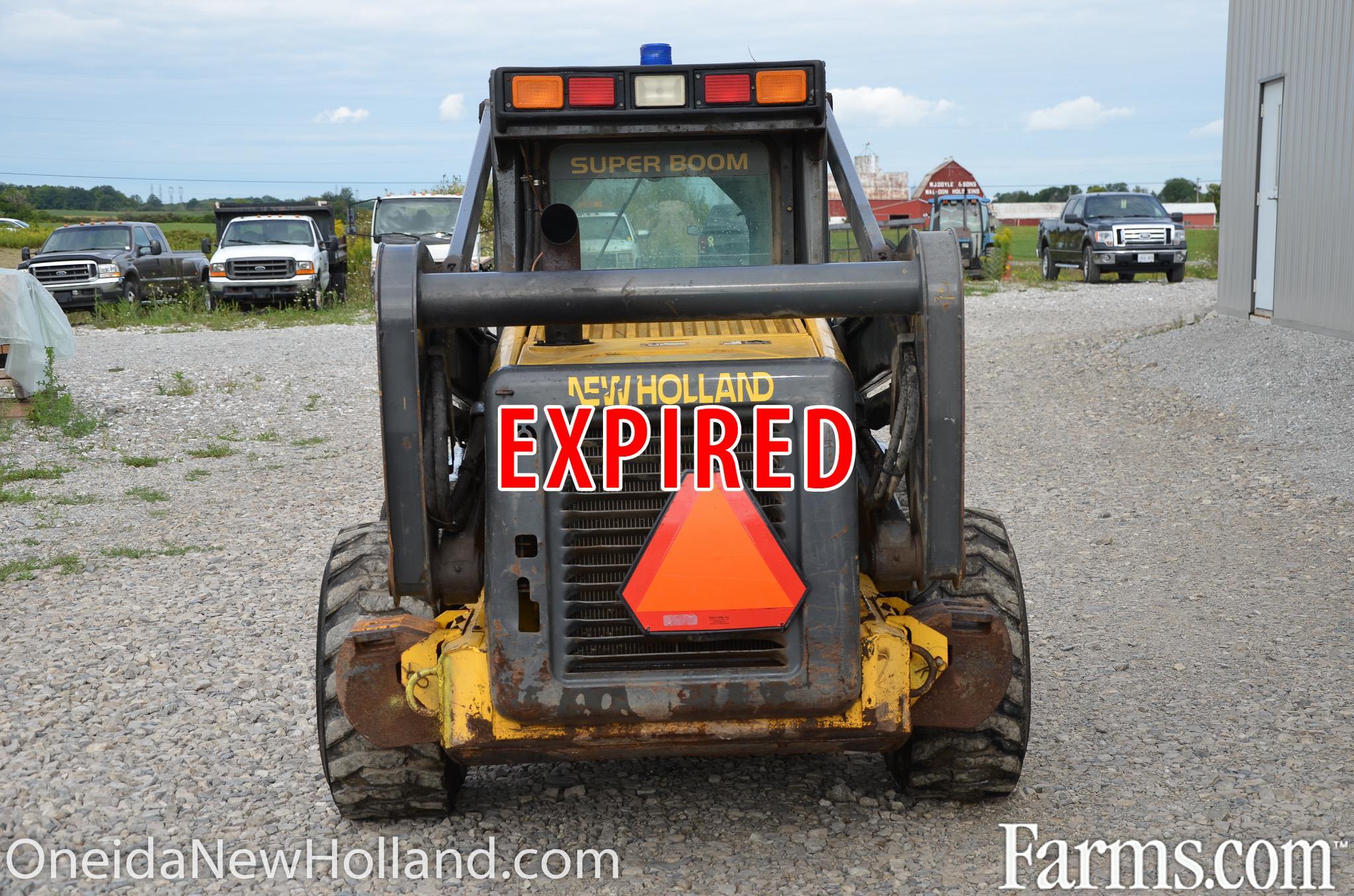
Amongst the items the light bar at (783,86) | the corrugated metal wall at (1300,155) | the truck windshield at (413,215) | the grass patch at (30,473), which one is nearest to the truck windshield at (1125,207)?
the corrugated metal wall at (1300,155)

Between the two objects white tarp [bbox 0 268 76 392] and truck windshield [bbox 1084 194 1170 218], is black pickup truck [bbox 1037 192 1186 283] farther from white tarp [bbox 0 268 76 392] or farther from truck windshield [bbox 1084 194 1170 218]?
white tarp [bbox 0 268 76 392]

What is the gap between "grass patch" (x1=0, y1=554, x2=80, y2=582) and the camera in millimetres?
7332

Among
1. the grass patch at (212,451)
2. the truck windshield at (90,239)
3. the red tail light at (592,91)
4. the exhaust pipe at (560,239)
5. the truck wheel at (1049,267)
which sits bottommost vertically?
the grass patch at (212,451)

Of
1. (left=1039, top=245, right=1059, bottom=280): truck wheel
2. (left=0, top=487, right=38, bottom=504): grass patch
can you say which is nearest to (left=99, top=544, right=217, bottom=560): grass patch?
(left=0, top=487, right=38, bottom=504): grass patch

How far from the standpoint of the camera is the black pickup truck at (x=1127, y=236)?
1002 inches

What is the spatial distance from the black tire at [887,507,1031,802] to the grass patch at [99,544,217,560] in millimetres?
5196

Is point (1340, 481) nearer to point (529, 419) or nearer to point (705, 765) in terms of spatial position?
point (705, 765)

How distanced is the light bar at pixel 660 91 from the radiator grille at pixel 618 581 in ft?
4.40

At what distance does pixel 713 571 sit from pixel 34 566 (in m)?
5.57

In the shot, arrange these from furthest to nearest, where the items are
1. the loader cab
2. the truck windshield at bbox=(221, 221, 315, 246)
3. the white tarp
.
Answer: the truck windshield at bbox=(221, 221, 315, 246) < the white tarp < the loader cab

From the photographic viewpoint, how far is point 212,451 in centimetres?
1139

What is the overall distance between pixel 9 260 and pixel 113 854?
38.3 m

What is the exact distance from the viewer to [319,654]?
4.16 metres

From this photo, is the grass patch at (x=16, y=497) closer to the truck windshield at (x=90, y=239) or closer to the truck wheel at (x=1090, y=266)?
the truck windshield at (x=90, y=239)
